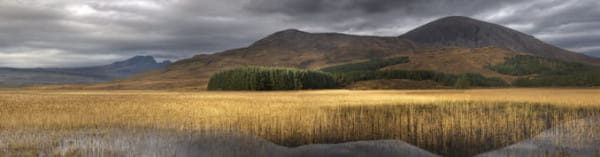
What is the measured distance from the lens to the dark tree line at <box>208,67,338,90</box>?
102875mm

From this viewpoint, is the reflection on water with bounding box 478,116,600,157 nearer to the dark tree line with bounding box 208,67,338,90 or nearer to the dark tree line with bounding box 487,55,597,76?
the dark tree line with bounding box 208,67,338,90

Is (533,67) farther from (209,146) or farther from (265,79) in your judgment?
(209,146)

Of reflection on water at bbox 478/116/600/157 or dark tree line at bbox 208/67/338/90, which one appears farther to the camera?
dark tree line at bbox 208/67/338/90

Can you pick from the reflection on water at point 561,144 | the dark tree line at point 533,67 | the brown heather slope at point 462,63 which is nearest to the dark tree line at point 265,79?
the brown heather slope at point 462,63

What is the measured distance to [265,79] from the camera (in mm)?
103250

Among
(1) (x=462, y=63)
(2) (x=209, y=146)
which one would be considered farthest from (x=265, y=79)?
(1) (x=462, y=63)

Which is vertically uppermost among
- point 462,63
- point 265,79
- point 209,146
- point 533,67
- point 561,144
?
point 462,63

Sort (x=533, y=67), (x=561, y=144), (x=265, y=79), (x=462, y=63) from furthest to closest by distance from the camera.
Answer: (x=462, y=63), (x=533, y=67), (x=265, y=79), (x=561, y=144)

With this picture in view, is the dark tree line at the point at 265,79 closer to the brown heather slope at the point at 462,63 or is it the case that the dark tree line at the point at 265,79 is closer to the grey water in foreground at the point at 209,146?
the brown heather slope at the point at 462,63

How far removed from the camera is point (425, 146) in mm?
16609

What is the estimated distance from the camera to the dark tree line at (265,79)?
103m

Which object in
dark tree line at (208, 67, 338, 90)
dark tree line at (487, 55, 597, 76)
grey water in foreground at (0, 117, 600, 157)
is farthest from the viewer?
dark tree line at (487, 55, 597, 76)

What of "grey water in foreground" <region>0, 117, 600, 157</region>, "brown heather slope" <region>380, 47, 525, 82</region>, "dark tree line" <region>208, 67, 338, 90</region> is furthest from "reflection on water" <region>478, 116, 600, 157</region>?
"brown heather slope" <region>380, 47, 525, 82</region>

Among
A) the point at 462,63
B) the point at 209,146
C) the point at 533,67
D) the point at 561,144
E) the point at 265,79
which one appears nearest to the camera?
the point at 209,146
